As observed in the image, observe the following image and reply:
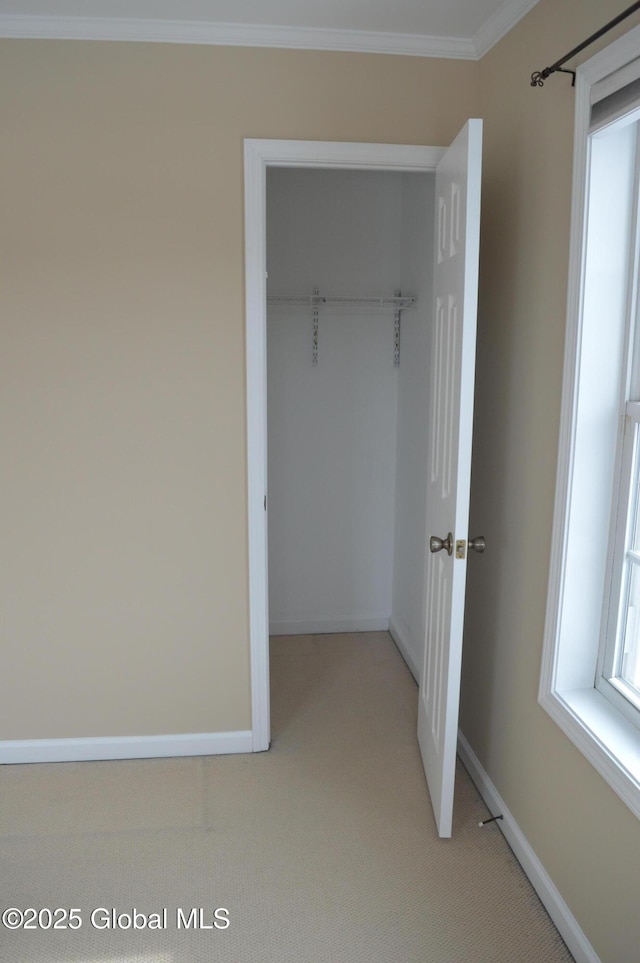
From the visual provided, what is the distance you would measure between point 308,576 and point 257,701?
1.14 meters

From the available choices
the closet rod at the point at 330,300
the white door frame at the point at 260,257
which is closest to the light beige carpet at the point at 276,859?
the white door frame at the point at 260,257

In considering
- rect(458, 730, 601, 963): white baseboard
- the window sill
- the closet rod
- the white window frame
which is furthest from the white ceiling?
rect(458, 730, 601, 963): white baseboard

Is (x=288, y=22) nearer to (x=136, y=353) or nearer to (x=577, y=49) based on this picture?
(x=577, y=49)

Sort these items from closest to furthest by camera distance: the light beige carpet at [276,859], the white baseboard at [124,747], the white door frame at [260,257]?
the light beige carpet at [276,859], the white door frame at [260,257], the white baseboard at [124,747]

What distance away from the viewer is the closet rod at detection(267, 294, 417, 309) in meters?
3.49

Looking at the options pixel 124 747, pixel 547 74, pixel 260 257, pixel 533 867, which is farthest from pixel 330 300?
pixel 533 867

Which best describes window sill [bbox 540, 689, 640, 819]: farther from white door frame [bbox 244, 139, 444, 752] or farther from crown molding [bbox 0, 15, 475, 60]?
crown molding [bbox 0, 15, 475, 60]

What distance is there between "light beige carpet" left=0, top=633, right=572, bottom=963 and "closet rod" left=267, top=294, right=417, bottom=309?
6.34 ft

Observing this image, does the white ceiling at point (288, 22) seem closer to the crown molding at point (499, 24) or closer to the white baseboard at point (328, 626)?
the crown molding at point (499, 24)

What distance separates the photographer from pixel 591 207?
170 centimetres

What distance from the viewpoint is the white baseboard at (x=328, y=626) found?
383 centimetres

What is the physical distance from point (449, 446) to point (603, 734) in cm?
89

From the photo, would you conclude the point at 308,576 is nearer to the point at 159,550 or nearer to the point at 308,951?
Result: the point at 159,550

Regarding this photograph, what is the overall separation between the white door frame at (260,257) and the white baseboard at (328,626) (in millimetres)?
1138
